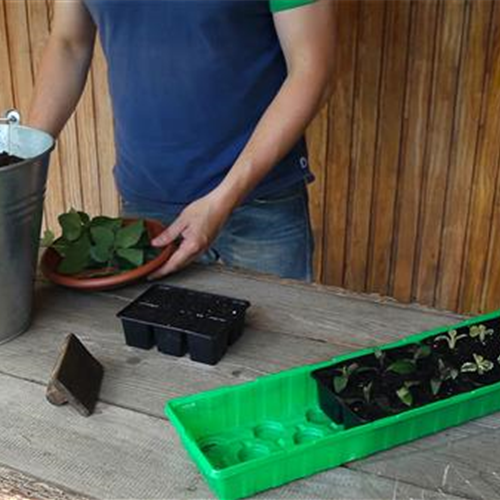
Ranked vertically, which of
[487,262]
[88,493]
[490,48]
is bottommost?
[487,262]

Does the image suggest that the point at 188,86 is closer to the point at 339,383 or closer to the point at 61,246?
the point at 61,246

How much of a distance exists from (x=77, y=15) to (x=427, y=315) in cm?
93

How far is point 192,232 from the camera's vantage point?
1.26 metres

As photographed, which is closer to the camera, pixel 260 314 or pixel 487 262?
pixel 260 314

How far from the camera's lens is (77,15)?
1.63m

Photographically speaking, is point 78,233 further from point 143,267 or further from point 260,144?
point 260,144

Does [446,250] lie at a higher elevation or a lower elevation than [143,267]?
lower

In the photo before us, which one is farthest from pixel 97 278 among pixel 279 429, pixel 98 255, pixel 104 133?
pixel 104 133

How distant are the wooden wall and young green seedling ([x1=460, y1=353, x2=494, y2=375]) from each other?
1513mm

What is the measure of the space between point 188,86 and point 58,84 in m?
0.30

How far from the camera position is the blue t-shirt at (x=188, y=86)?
1434 millimetres

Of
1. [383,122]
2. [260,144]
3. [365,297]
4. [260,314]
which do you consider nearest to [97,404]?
[260,314]

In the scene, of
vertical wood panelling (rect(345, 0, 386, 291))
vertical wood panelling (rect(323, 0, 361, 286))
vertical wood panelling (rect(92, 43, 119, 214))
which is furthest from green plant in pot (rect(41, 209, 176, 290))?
vertical wood panelling (rect(92, 43, 119, 214))

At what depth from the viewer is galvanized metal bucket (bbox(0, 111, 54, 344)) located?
985mm
